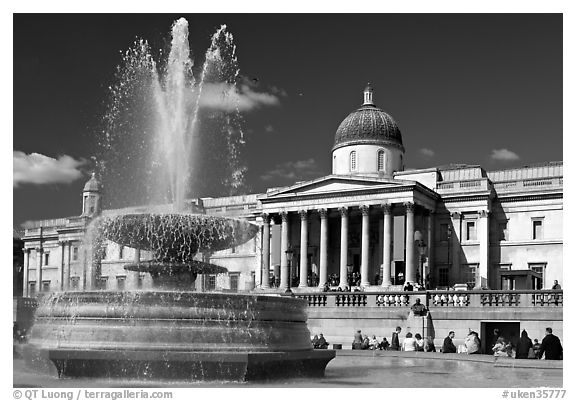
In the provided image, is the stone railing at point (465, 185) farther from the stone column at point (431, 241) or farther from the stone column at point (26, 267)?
the stone column at point (26, 267)

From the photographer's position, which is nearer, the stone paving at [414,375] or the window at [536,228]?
the stone paving at [414,375]

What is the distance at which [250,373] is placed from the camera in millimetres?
13047

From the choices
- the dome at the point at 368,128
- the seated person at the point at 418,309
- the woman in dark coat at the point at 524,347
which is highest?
the dome at the point at 368,128

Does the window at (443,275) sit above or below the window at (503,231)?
below

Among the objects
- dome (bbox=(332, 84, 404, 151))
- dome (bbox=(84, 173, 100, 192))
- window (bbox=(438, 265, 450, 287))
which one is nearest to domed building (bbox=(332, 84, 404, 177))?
dome (bbox=(332, 84, 404, 151))

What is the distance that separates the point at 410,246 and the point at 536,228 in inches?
343

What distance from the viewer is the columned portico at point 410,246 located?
55.1 metres

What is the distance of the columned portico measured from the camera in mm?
55125

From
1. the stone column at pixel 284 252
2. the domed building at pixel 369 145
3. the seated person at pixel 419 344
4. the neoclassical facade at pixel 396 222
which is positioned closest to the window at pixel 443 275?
the neoclassical facade at pixel 396 222

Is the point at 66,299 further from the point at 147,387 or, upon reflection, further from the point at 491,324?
the point at 491,324

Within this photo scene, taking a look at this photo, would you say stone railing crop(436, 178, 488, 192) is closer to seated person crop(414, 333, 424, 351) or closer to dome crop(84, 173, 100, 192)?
dome crop(84, 173, 100, 192)

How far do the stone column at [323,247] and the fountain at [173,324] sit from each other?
4136 centimetres

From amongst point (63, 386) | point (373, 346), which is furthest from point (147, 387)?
point (373, 346)

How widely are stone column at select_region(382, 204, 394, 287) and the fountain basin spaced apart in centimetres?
4124
